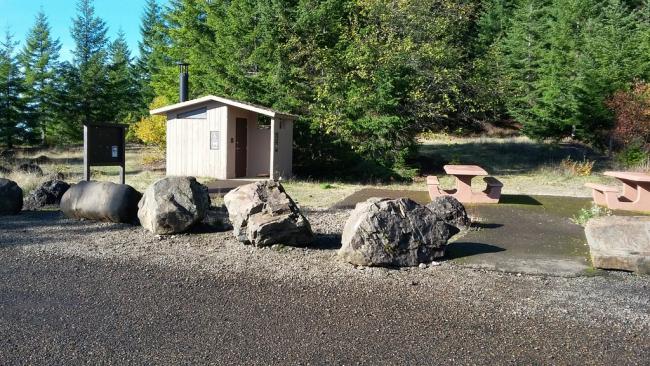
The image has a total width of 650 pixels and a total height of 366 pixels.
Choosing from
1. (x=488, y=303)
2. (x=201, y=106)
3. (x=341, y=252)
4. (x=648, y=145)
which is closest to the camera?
(x=488, y=303)

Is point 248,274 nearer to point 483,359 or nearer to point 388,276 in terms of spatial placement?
point 388,276

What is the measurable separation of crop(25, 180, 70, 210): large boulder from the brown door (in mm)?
7200

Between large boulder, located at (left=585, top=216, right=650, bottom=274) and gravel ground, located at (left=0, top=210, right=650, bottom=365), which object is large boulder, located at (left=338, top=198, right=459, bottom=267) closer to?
gravel ground, located at (left=0, top=210, right=650, bottom=365)

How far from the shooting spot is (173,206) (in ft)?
25.7

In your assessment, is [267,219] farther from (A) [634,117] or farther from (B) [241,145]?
(A) [634,117]

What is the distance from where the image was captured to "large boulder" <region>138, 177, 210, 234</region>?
25.7 feet

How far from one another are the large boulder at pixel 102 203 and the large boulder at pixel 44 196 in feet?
5.72

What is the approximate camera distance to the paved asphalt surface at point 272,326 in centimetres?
375

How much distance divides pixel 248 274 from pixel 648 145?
19585mm

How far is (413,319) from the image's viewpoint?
4.54 m

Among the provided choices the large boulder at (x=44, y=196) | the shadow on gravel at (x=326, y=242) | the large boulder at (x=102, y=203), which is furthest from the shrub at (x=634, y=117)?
the large boulder at (x=44, y=196)

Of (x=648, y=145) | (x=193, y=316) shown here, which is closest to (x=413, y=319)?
(x=193, y=316)

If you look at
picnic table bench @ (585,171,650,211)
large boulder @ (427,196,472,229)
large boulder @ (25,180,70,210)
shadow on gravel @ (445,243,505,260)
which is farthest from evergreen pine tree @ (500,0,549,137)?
large boulder @ (25,180,70,210)

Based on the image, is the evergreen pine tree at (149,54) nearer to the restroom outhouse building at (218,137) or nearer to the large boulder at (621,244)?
the restroom outhouse building at (218,137)
